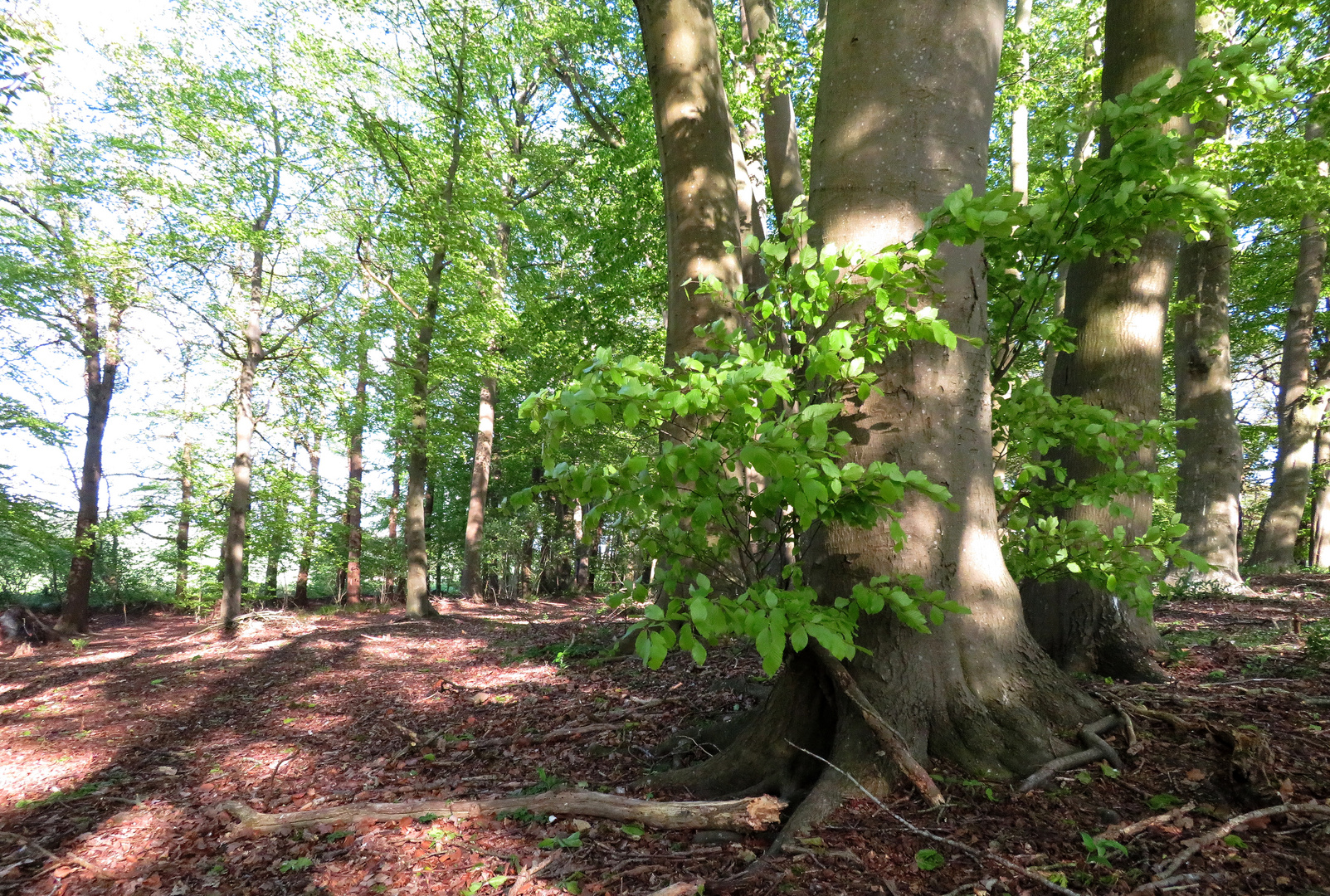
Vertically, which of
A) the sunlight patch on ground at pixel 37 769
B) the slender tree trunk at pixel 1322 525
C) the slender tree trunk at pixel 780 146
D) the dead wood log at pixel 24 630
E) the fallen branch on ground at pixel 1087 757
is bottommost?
the dead wood log at pixel 24 630

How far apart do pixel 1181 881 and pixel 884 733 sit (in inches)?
33.2

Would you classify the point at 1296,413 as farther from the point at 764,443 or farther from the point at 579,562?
the point at 579,562

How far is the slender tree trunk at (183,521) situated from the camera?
15680mm

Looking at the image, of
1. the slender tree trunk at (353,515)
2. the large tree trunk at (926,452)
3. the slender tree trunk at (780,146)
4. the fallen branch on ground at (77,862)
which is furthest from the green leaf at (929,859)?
the slender tree trunk at (353,515)

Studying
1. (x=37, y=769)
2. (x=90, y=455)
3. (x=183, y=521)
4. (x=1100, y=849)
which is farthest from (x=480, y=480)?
(x=1100, y=849)

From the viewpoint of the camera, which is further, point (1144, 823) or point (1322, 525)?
point (1322, 525)

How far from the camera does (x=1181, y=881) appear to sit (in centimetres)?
171

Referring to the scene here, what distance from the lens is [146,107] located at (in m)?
10.9

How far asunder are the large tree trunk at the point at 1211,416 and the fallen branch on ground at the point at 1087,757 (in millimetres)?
7047

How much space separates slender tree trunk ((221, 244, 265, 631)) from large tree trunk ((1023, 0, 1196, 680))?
11.6 m

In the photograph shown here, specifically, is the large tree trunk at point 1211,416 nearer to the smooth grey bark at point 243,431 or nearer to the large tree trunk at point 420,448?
the large tree trunk at point 420,448

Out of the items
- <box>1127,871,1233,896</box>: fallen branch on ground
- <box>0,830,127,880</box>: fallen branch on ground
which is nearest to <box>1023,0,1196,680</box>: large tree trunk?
<box>1127,871,1233,896</box>: fallen branch on ground

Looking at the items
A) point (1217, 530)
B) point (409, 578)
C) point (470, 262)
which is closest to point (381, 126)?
point (470, 262)

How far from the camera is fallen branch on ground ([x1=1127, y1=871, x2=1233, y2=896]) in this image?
5.52ft
